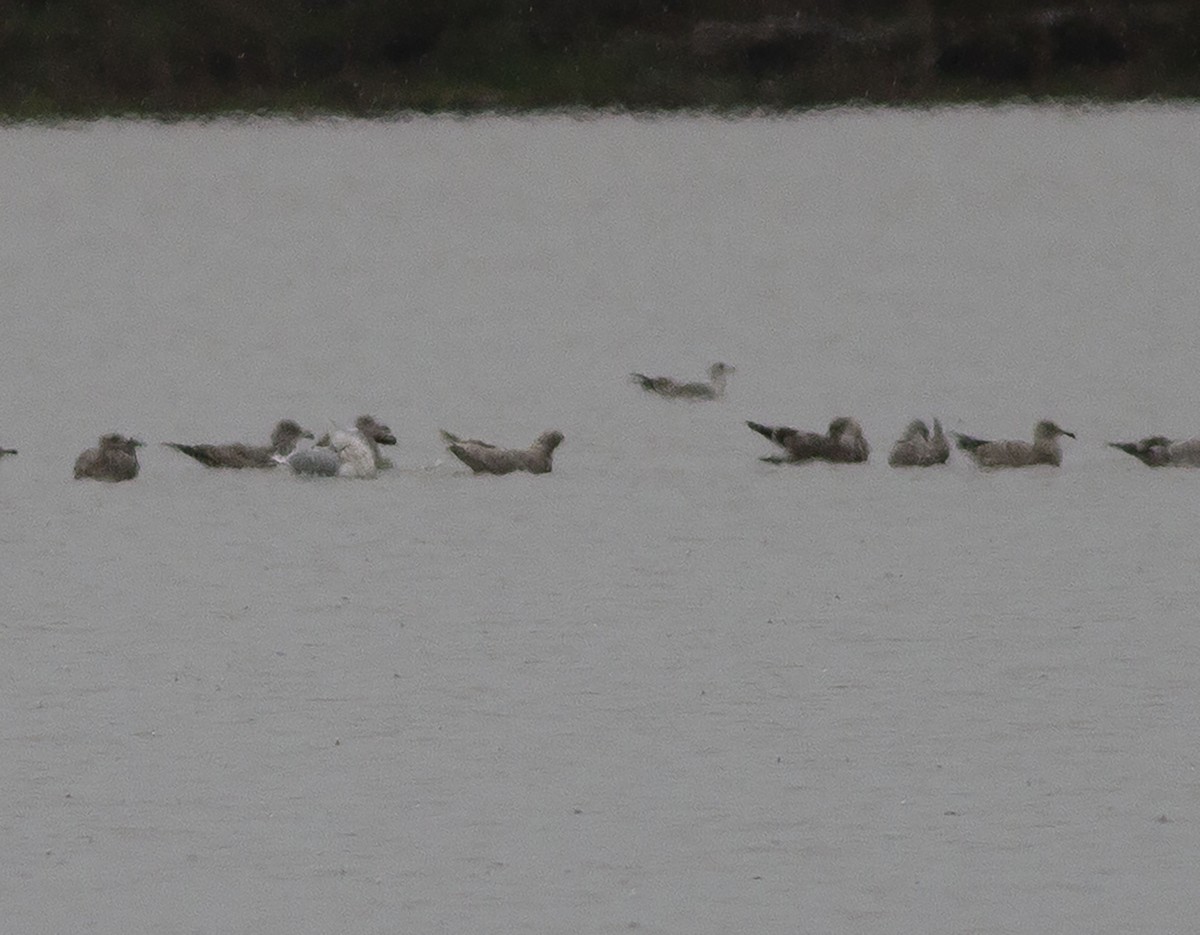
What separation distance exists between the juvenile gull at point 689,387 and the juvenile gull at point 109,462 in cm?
421

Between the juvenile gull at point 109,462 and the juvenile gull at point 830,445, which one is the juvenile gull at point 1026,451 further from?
the juvenile gull at point 109,462

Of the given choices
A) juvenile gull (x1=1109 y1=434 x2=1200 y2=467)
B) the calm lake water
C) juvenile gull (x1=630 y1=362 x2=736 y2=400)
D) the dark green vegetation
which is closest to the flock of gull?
juvenile gull (x1=1109 y1=434 x2=1200 y2=467)

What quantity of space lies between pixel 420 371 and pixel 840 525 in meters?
7.90

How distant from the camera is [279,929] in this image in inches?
317

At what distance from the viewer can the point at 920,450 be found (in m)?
16.4

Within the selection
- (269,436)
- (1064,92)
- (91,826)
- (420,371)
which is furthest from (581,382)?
(1064,92)

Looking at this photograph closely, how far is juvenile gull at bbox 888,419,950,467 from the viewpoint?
16.3 meters

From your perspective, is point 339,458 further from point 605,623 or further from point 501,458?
point 605,623

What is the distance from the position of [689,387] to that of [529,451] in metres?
3.47

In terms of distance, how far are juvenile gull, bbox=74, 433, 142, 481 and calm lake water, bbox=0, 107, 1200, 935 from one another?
0.33m

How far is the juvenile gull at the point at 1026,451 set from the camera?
52.5 ft

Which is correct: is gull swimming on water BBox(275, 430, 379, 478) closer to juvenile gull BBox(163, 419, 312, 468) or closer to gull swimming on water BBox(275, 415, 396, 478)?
gull swimming on water BBox(275, 415, 396, 478)

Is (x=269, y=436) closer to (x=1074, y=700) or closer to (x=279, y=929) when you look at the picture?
(x=1074, y=700)

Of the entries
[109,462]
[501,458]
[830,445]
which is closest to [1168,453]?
[830,445]
